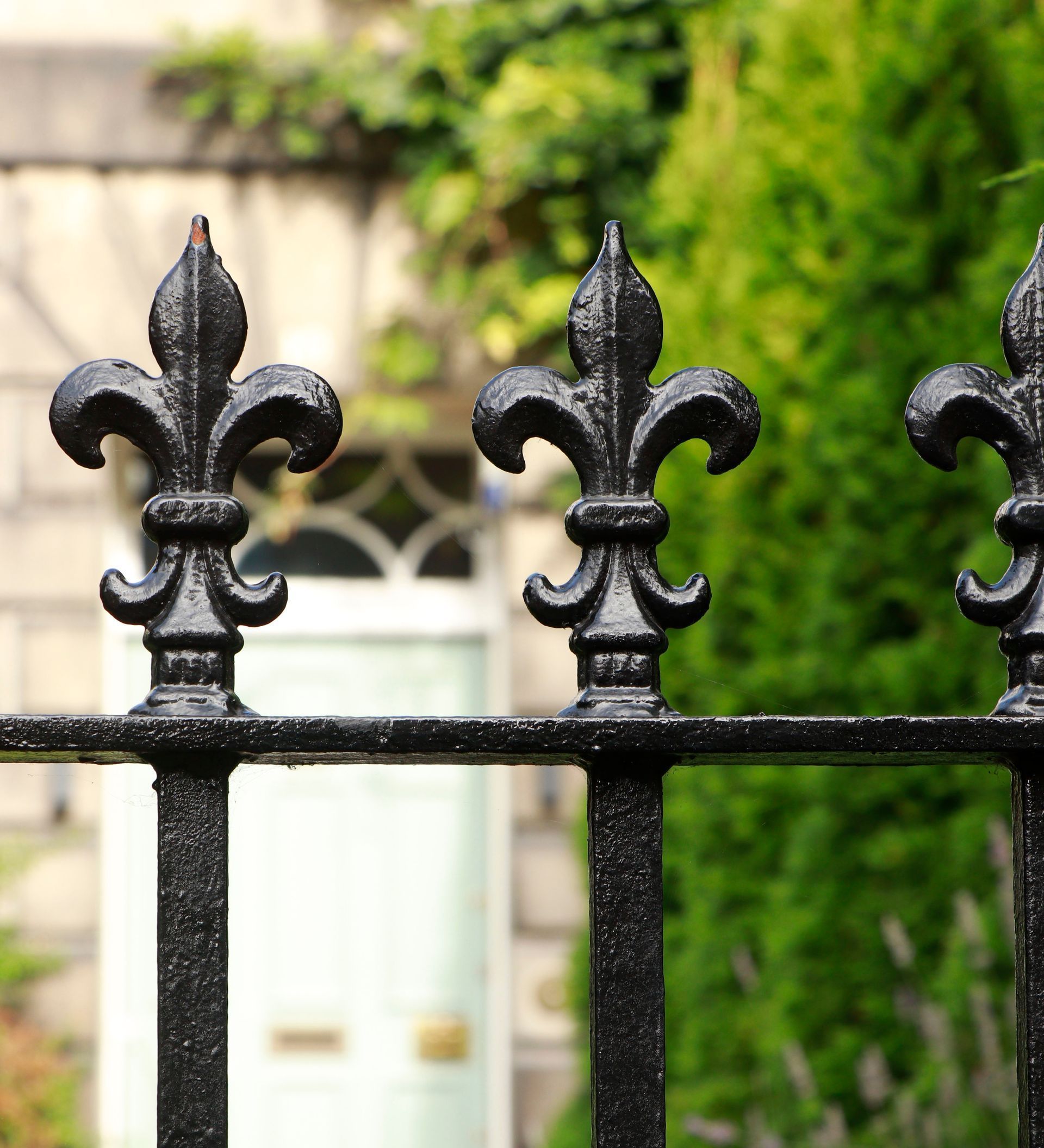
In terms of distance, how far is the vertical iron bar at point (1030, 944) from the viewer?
2.44 feet

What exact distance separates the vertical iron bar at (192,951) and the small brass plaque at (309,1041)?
376cm

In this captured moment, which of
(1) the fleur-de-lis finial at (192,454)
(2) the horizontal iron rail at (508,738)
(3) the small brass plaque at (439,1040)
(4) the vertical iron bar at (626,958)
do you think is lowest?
(3) the small brass plaque at (439,1040)

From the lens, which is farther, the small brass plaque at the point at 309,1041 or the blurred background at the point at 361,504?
the small brass plaque at the point at 309,1041

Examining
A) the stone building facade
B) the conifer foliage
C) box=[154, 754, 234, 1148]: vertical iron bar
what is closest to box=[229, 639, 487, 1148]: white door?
the stone building facade

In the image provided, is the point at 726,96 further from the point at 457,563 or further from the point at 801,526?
the point at 457,563

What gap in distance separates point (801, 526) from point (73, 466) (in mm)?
2514

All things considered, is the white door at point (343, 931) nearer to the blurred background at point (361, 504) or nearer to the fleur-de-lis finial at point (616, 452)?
the blurred background at point (361, 504)

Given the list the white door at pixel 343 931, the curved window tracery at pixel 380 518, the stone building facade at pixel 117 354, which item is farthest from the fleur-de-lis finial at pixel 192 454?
the curved window tracery at pixel 380 518

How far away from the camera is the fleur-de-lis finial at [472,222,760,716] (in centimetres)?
75

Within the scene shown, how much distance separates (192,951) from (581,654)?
0.30 m

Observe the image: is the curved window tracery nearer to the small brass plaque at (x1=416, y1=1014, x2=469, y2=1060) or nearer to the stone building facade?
the stone building facade

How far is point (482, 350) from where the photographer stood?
4.20 meters

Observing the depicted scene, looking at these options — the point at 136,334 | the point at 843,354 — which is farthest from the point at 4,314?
the point at 843,354

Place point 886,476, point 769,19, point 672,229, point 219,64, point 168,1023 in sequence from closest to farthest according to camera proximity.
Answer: point 168,1023 → point 886,476 → point 769,19 → point 672,229 → point 219,64
